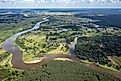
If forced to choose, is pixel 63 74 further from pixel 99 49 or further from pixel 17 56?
pixel 99 49

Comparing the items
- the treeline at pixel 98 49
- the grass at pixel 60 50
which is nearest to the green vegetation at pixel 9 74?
the grass at pixel 60 50

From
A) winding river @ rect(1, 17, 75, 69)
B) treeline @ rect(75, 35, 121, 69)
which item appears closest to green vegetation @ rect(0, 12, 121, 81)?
treeline @ rect(75, 35, 121, 69)

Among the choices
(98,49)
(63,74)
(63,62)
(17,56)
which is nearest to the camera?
(63,74)

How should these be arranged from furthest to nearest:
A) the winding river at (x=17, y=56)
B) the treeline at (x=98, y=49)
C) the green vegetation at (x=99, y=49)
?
1. the treeline at (x=98, y=49)
2. the green vegetation at (x=99, y=49)
3. the winding river at (x=17, y=56)

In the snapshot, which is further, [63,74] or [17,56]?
[17,56]

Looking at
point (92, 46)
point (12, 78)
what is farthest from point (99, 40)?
point (12, 78)

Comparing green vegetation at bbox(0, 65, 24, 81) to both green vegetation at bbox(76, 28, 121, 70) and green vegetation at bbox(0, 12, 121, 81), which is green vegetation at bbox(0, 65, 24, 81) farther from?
green vegetation at bbox(76, 28, 121, 70)

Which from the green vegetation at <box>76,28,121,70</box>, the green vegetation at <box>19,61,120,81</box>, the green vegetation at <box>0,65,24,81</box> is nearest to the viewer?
the green vegetation at <box>19,61,120,81</box>

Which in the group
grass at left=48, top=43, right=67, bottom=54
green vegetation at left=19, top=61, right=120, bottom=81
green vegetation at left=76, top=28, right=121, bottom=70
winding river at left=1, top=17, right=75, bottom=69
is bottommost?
winding river at left=1, top=17, right=75, bottom=69

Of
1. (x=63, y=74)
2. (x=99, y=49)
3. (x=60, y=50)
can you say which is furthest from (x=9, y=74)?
(x=99, y=49)

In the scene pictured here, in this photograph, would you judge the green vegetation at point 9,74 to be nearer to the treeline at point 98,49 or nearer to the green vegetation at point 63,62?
the green vegetation at point 63,62

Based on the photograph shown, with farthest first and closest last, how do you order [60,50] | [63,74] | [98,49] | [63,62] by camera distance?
1. [98,49]
2. [60,50]
3. [63,62]
4. [63,74]

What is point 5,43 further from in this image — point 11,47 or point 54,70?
point 54,70
